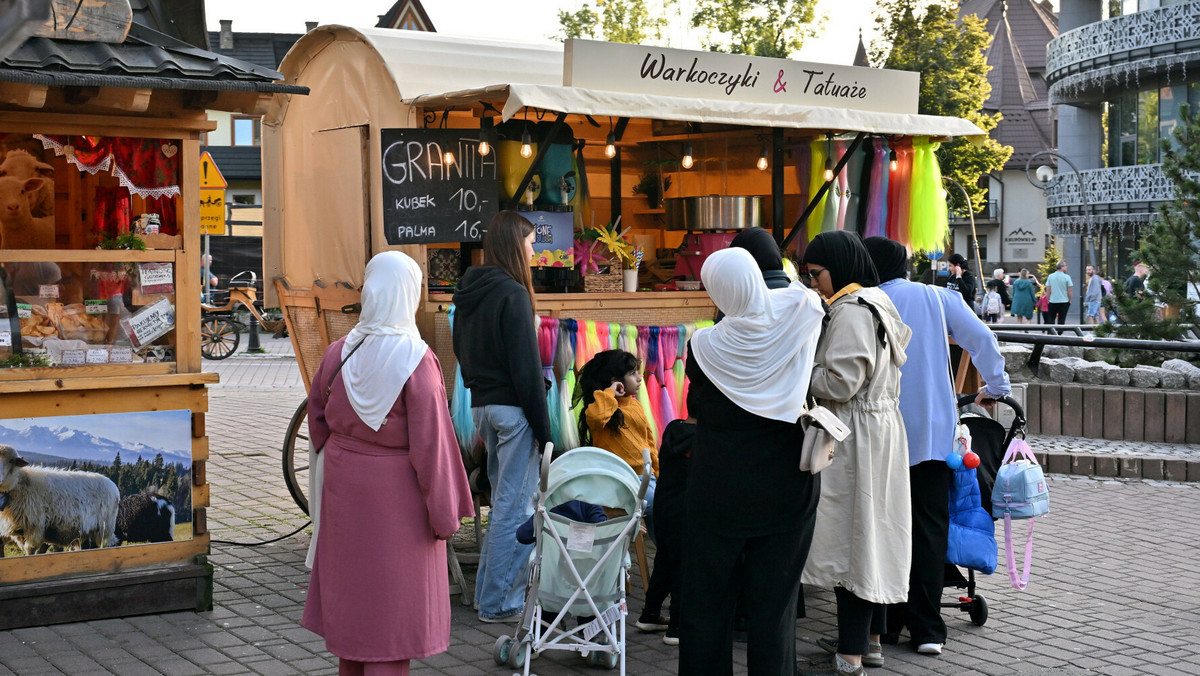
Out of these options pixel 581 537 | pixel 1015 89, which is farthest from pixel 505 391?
pixel 1015 89

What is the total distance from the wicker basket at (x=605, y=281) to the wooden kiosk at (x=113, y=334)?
244 centimetres

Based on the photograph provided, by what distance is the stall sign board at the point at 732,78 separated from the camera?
6.95 m

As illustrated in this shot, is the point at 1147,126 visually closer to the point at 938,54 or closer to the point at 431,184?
the point at 938,54

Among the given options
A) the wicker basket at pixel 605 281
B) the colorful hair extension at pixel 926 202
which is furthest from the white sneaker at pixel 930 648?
the colorful hair extension at pixel 926 202

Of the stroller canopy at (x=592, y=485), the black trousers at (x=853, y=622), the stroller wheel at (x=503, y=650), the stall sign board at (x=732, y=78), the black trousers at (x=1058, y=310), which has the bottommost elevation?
the stroller wheel at (x=503, y=650)

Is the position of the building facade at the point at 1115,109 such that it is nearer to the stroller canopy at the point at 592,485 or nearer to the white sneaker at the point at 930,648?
the white sneaker at the point at 930,648

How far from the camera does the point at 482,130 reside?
289 inches

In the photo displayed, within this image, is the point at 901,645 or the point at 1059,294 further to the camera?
the point at 1059,294

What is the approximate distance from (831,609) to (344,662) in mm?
3152

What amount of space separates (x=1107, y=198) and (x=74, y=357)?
1361 inches

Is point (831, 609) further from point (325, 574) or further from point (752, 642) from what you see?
point (325, 574)

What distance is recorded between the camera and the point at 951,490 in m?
6.16

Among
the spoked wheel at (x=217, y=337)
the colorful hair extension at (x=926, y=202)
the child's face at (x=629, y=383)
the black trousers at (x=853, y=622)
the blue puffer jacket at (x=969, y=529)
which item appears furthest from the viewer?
the spoked wheel at (x=217, y=337)

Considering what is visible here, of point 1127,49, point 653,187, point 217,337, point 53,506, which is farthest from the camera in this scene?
point 1127,49
